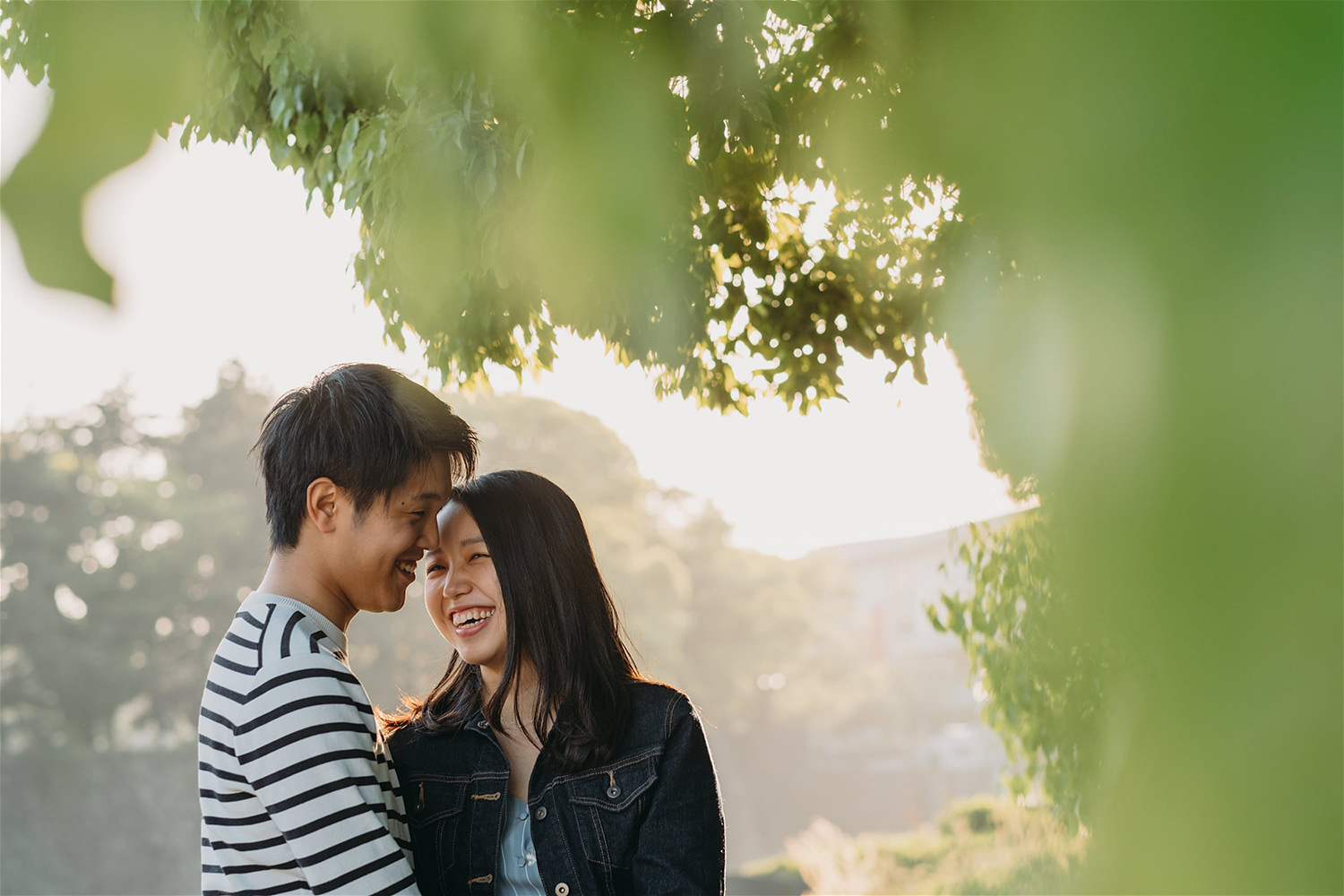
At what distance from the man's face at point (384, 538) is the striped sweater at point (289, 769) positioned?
0.21 feet

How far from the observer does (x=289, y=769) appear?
961 mm

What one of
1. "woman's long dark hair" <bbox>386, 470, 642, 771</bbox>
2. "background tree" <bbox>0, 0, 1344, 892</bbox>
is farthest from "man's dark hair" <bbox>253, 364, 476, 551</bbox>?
"background tree" <bbox>0, 0, 1344, 892</bbox>

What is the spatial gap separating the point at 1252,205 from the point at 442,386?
2380 millimetres

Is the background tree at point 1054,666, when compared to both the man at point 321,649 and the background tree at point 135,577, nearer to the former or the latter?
the man at point 321,649

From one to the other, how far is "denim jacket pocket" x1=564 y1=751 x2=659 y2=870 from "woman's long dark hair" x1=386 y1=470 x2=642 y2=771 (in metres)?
0.04

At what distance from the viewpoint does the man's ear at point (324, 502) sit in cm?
110

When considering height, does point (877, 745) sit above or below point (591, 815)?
below

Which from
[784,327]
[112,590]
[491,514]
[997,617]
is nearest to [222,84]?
[997,617]

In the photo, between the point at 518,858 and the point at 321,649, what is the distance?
1.42 ft

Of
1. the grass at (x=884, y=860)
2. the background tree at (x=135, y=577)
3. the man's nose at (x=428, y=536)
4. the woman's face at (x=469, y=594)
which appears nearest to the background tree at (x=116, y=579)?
the background tree at (x=135, y=577)

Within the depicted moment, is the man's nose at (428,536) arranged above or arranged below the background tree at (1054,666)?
above

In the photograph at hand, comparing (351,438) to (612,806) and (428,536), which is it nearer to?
(428,536)

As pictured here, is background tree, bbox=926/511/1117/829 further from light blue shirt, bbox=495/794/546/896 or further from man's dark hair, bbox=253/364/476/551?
light blue shirt, bbox=495/794/546/896

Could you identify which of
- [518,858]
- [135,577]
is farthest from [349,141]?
[135,577]
